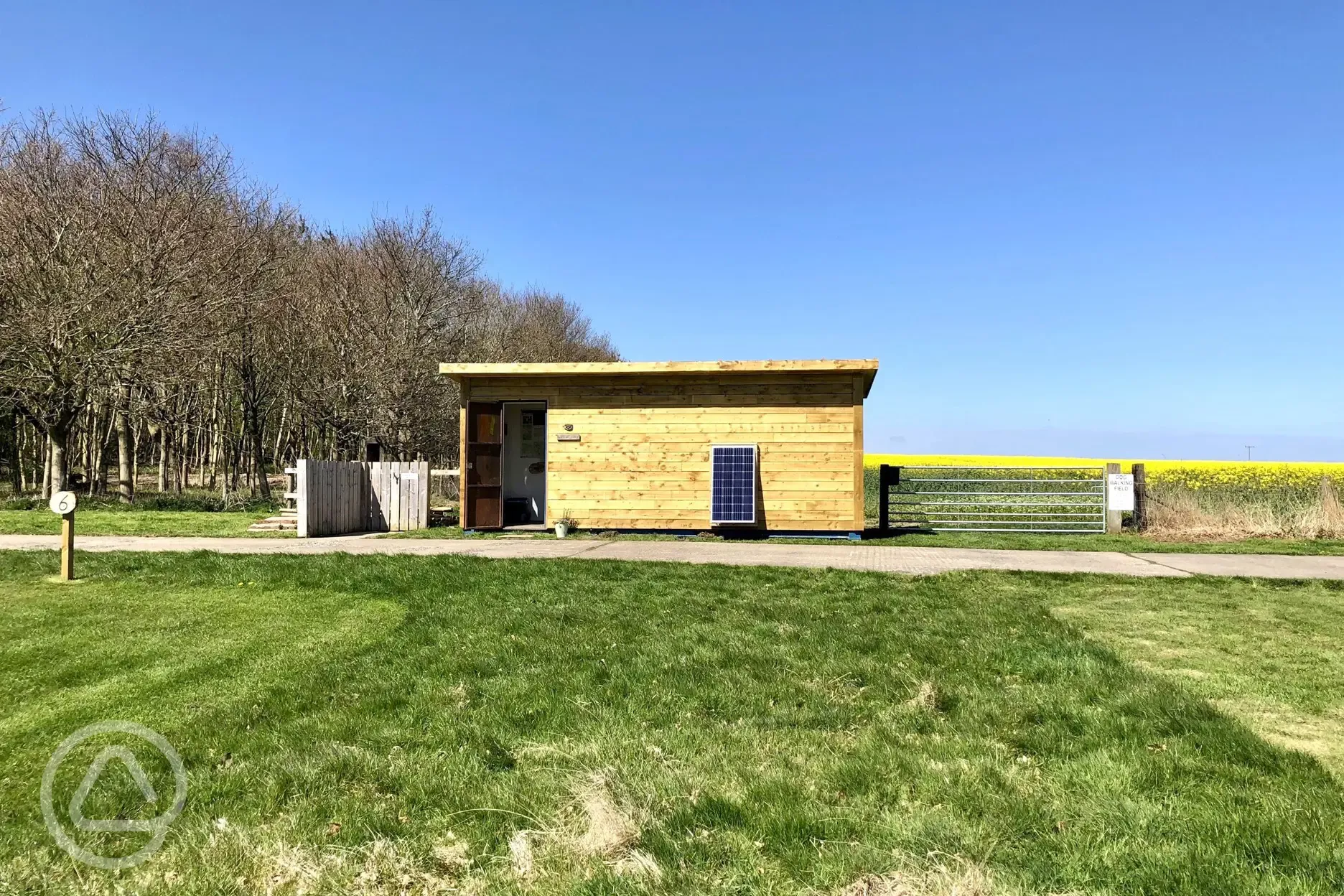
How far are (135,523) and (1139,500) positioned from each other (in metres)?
19.5

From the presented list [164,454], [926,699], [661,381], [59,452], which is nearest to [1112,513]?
[661,381]

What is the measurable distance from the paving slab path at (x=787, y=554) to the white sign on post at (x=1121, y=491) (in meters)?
3.73

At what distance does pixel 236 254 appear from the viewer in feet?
70.7

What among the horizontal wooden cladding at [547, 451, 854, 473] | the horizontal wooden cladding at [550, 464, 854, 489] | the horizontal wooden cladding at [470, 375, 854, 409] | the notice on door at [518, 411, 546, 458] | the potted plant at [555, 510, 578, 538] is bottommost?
the potted plant at [555, 510, 578, 538]

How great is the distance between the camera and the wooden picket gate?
47.1 ft

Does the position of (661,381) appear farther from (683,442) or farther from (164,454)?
(164,454)

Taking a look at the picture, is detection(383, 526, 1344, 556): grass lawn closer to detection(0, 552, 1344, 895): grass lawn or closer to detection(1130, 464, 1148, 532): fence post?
detection(1130, 464, 1148, 532): fence post

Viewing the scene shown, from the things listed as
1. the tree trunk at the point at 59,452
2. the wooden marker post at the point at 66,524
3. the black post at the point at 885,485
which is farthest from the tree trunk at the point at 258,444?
the black post at the point at 885,485

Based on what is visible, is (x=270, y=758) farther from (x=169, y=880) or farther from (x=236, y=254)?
(x=236, y=254)

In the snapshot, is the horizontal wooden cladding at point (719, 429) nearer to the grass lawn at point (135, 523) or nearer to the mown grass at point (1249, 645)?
the grass lawn at point (135, 523)

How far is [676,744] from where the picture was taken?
375cm

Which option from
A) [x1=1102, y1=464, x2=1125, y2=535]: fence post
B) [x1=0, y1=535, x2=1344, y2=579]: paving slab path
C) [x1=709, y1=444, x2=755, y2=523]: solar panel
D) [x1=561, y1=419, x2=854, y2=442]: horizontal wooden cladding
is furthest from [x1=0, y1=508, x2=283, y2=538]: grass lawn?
[x1=1102, y1=464, x2=1125, y2=535]: fence post

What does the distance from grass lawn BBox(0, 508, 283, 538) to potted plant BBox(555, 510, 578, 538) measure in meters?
4.71

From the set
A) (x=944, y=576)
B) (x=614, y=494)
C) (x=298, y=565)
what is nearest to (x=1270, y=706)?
(x=944, y=576)
